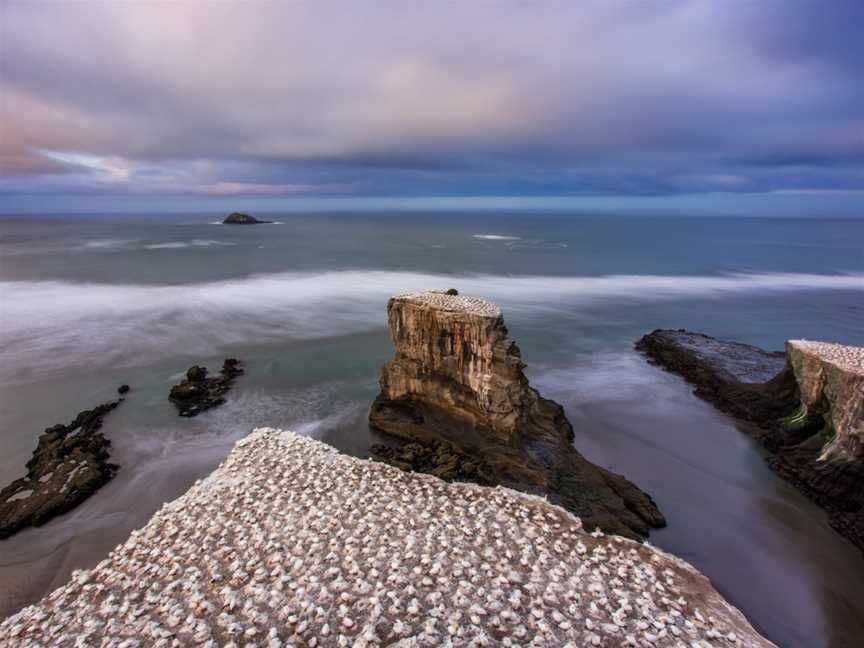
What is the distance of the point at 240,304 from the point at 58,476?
25125 mm

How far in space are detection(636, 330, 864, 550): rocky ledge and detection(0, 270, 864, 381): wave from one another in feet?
55.6

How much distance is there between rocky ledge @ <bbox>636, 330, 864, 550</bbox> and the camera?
40.9ft

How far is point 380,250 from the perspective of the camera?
7650 centimetres

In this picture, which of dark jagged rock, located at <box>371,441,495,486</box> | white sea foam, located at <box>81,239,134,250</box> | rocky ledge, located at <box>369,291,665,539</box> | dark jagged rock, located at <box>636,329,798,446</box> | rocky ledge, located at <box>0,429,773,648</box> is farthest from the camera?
white sea foam, located at <box>81,239,134,250</box>

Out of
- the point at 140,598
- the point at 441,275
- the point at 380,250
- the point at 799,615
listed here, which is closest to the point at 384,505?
the point at 140,598

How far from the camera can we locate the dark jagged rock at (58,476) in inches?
476

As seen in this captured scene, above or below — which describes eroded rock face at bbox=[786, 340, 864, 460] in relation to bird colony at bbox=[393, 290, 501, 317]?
below

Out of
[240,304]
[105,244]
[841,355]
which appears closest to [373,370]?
[841,355]

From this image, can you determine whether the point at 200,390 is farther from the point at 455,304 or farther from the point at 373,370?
the point at 455,304

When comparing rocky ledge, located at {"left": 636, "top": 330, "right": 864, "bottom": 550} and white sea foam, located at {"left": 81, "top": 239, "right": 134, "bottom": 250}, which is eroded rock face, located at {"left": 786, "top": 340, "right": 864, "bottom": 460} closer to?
rocky ledge, located at {"left": 636, "top": 330, "right": 864, "bottom": 550}

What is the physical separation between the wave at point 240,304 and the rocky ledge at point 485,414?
50.3 feet

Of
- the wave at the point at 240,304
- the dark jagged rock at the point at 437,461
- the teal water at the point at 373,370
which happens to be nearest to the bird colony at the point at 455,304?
the dark jagged rock at the point at 437,461

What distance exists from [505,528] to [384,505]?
3137 millimetres

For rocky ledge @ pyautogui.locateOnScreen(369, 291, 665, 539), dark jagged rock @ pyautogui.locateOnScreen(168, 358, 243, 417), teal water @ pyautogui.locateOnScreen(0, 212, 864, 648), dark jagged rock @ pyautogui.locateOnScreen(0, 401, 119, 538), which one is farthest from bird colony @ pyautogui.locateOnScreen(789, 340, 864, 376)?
dark jagged rock @ pyautogui.locateOnScreen(0, 401, 119, 538)
